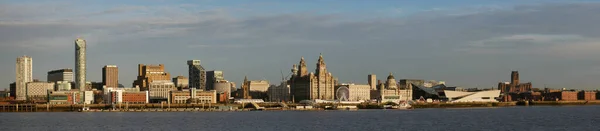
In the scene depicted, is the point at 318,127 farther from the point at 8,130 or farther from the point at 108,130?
the point at 8,130

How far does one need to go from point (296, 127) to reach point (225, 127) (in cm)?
739

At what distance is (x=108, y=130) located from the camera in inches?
3792

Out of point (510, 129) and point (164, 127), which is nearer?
point (510, 129)

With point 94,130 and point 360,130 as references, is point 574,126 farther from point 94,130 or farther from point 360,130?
point 94,130

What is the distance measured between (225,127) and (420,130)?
69.7ft

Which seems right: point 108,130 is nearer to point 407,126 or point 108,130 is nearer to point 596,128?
point 407,126

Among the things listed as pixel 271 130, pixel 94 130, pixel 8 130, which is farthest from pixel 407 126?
pixel 8 130

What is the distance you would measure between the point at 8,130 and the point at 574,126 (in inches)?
2224

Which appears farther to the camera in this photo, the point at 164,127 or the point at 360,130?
the point at 164,127

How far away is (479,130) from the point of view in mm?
92125

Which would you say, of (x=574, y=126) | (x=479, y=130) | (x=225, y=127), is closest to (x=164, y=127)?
(x=225, y=127)

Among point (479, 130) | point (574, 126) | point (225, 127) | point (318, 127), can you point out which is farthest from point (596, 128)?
point (225, 127)

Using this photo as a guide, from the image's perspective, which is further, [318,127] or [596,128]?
[318,127]

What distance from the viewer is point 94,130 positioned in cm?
9706
